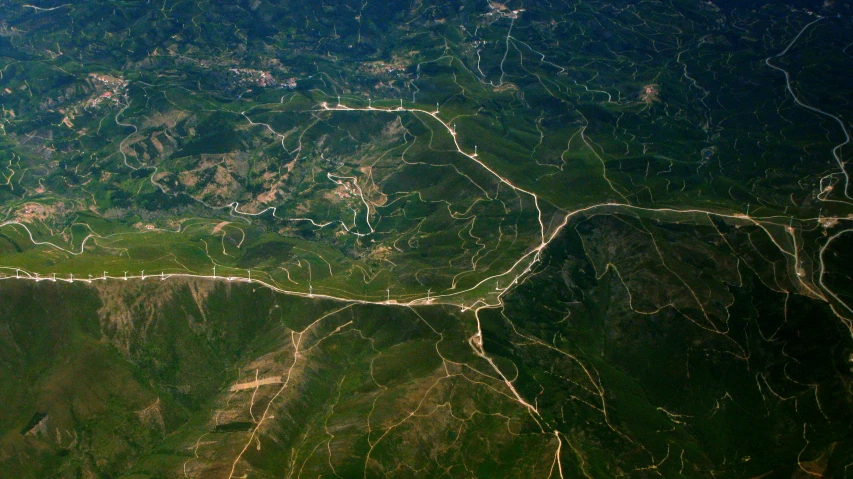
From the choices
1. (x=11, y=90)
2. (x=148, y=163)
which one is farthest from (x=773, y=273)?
(x=11, y=90)

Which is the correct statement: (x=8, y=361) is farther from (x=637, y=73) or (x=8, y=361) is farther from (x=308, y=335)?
(x=637, y=73)

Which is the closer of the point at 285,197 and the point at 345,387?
the point at 345,387

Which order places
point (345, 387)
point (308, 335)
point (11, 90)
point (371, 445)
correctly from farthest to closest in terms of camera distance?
point (11, 90), point (308, 335), point (345, 387), point (371, 445)

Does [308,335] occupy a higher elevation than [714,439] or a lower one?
higher

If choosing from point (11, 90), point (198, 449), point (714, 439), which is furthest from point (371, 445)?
point (11, 90)

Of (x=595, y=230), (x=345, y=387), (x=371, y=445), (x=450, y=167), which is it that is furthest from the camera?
(x=450, y=167)

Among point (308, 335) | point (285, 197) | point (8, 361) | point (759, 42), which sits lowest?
point (759, 42)

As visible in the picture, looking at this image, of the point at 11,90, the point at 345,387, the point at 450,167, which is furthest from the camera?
the point at 11,90

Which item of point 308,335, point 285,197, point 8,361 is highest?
point 8,361

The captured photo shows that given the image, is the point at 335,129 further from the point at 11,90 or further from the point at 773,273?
the point at 773,273
